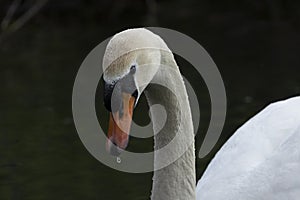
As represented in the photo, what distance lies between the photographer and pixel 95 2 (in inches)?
565

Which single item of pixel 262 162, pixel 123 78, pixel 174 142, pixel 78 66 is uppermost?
pixel 123 78

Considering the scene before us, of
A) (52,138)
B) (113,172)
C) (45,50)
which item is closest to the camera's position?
(113,172)

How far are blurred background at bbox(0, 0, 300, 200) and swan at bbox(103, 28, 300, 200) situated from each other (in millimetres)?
1323

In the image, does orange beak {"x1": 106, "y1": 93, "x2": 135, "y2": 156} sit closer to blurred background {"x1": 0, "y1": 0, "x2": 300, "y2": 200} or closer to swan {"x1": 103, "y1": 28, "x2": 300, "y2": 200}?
swan {"x1": 103, "y1": 28, "x2": 300, "y2": 200}

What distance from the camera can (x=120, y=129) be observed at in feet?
10.3

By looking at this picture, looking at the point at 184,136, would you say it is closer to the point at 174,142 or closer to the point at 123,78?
the point at 174,142

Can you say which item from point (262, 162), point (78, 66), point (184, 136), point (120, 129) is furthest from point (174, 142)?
point (78, 66)

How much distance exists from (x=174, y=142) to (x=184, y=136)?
5 centimetres

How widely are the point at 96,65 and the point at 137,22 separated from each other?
2.50m

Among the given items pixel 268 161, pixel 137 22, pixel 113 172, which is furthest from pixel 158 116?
pixel 137 22

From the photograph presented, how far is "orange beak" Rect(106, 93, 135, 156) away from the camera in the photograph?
10.3 ft

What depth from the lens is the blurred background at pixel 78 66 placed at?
6449mm

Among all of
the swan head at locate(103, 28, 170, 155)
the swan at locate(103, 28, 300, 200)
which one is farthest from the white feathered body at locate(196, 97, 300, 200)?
the swan head at locate(103, 28, 170, 155)

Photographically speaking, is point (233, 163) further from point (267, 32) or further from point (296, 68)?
point (267, 32)
